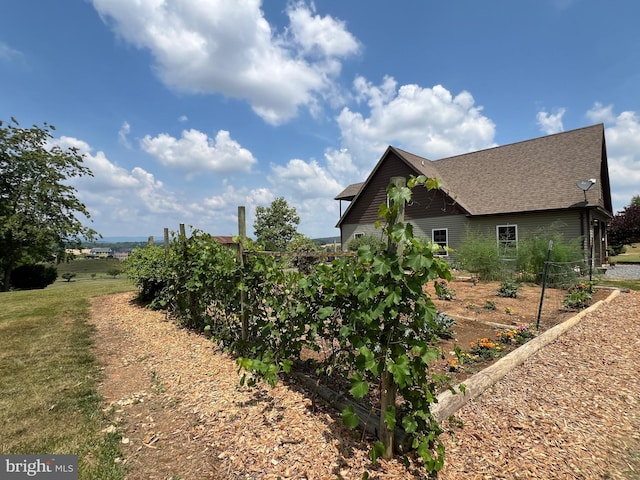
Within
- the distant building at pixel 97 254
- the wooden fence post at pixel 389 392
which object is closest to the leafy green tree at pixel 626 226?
the wooden fence post at pixel 389 392

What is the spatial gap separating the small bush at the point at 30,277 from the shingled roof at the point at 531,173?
20165 millimetres

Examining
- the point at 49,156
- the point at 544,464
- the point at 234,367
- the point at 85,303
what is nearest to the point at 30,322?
the point at 85,303

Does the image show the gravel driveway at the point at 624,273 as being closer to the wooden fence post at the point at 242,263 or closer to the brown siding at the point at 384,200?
the brown siding at the point at 384,200

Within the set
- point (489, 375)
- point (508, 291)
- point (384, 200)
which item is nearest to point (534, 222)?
point (384, 200)

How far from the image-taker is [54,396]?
126 inches

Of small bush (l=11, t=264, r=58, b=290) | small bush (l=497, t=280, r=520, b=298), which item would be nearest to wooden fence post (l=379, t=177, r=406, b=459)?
small bush (l=497, t=280, r=520, b=298)

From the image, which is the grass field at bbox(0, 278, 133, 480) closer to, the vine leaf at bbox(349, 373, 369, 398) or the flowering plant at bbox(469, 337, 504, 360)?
the vine leaf at bbox(349, 373, 369, 398)

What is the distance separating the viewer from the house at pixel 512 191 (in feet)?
40.8

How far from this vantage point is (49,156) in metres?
19.0

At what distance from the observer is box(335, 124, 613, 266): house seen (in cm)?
1242

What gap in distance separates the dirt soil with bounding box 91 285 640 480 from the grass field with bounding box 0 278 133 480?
6.8 inches

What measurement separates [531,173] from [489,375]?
1471 centimetres

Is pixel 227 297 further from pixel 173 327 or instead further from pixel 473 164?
pixel 473 164

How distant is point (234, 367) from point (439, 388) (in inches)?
92.5
